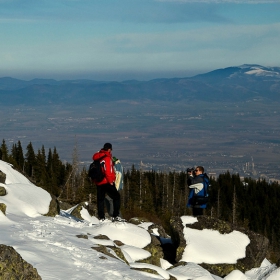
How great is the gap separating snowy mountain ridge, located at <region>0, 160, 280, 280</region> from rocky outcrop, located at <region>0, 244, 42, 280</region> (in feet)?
Result: 2.06

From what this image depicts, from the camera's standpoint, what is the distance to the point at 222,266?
1490 cm

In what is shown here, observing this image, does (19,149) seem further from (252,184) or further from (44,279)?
(44,279)

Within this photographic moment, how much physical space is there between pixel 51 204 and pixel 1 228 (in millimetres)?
4324

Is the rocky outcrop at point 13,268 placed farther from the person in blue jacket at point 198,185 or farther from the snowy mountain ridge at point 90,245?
the person in blue jacket at point 198,185

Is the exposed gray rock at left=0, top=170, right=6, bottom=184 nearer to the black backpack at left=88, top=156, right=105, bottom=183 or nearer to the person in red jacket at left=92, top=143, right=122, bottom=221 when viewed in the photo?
the person in red jacket at left=92, top=143, right=122, bottom=221

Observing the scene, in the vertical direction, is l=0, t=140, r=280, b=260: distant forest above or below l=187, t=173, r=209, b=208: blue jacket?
below

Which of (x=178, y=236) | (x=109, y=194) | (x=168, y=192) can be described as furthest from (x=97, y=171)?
A: (x=168, y=192)

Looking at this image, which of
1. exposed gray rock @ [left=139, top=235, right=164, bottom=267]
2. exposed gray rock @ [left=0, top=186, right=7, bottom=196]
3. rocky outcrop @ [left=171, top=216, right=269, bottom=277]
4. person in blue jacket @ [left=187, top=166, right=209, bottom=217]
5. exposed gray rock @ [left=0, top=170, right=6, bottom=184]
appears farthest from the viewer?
exposed gray rock @ [left=0, top=170, right=6, bottom=184]

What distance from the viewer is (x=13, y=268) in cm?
780

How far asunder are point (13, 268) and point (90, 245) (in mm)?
4434

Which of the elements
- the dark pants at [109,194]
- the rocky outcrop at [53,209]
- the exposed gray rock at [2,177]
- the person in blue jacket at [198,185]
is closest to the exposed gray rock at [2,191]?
the exposed gray rock at [2,177]

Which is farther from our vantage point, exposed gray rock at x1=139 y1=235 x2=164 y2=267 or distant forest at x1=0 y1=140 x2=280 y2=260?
distant forest at x1=0 y1=140 x2=280 y2=260

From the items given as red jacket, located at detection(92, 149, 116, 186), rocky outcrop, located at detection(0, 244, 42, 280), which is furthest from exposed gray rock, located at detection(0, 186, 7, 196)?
rocky outcrop, located at detection(0, 244, 42, 280)

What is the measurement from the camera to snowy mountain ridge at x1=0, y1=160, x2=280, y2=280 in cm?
982
